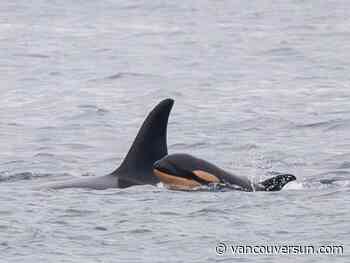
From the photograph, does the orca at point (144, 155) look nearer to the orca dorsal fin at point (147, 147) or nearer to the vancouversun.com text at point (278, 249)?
the orca dorsal fin at point (147, 147)

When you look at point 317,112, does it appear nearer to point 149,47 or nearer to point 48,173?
point 48,173

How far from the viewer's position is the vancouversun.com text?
16.5m

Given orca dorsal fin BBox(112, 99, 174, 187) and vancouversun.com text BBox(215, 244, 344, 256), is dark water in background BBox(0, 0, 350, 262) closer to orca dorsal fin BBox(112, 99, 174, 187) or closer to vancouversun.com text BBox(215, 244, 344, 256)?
vancouversun.com text BBox(215, 244, 344, 256)

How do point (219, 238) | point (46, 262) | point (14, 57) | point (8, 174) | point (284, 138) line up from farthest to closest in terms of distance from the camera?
point (14, 57)
point (284, 138)
point (8, 174)
point (219, 238)
point (46, 262)

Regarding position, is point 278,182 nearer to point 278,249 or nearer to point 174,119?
point 278,249

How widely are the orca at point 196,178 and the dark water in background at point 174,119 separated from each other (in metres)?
0.24

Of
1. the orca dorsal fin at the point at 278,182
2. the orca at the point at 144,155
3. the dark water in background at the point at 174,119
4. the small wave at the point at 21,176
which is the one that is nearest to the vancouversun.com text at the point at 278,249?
the dark water in background at the point at 174,119

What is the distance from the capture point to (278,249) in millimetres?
16641

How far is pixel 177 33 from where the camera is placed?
49.7 meters

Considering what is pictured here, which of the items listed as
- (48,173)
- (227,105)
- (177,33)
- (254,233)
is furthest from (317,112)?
(177,33)

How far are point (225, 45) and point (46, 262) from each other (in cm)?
3012

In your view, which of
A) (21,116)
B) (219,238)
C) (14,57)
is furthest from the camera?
(14,57)

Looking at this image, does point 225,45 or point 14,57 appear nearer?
point 14,57

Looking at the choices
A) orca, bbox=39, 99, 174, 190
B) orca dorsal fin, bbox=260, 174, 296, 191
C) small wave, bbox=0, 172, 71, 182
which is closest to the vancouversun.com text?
orca dorsal fin, bbox=260, 174, 296, 191
